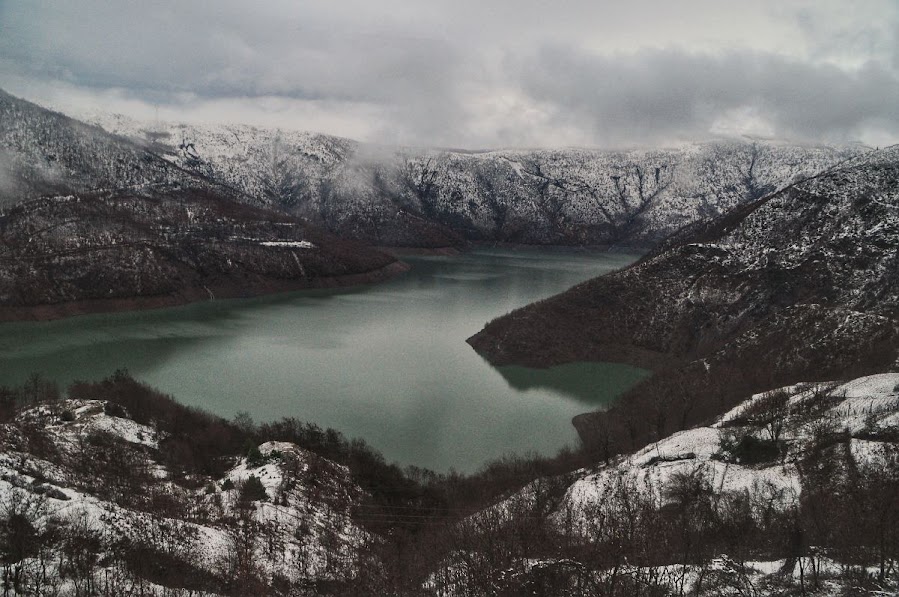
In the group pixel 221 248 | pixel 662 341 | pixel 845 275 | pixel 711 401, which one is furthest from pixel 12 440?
pixel 221 248

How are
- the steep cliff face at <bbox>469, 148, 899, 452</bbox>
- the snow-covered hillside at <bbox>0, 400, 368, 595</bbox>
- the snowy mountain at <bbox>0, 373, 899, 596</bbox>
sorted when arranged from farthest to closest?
the steep cliff face at <bbox>469, 148, 899, 452</bbox> < the snow-covered hillside at <bbox>0, 400, 368, 595</bbox> < the snowy mountain at <bbox>0, 373, 899, 596</bbox>

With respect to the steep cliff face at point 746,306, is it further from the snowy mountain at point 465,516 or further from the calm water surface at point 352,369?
the snowy mountain at point 465,516

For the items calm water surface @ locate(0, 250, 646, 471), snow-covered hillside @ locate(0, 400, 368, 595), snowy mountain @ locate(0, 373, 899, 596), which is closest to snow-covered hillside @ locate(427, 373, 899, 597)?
snowy mountain @ locate(0, 373, 899, 596)

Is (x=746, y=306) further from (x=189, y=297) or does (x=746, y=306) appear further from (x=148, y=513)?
(x=189, y=297)

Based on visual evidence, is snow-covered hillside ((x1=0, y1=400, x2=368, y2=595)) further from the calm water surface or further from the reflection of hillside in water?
the reflection of hillside in water

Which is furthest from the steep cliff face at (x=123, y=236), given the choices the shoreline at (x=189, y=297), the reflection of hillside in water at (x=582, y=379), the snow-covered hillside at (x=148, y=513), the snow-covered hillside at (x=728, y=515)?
the snow-covered hillside at (x=728, y=515)

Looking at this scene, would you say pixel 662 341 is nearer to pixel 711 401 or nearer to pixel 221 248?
pixel 711 401

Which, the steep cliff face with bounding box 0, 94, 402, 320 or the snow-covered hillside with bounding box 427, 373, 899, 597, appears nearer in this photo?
the snow-covered hillside with bounding box 427, 373, 899, 597
